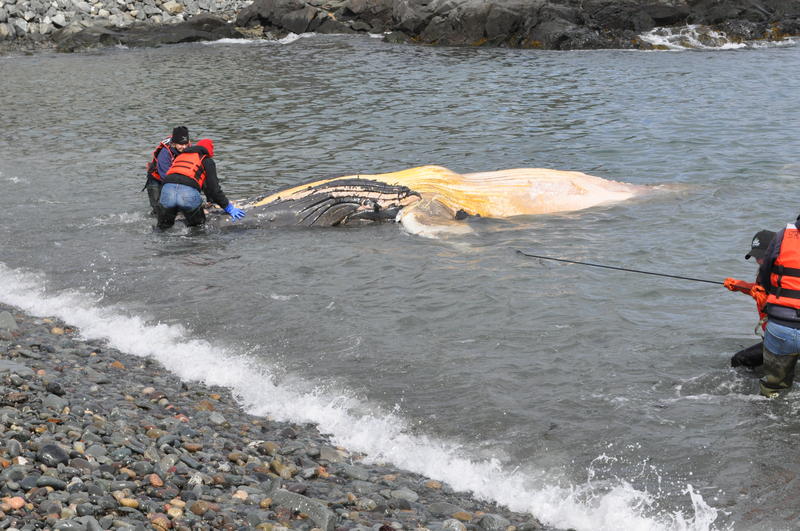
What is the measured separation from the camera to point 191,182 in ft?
42.9

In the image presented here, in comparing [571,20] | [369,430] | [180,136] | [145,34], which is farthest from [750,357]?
[145,34]

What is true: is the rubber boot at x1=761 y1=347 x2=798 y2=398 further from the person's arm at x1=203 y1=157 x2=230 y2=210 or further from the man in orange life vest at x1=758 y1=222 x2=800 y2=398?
the person's arm at x1=203 y1=157 x2=230 y2=210

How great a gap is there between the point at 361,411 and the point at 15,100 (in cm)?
2442

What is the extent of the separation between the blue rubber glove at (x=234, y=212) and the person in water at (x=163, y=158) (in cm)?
114

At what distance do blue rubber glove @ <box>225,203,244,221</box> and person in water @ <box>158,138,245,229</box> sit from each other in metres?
0.03

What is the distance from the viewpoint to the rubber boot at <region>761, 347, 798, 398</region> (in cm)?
757

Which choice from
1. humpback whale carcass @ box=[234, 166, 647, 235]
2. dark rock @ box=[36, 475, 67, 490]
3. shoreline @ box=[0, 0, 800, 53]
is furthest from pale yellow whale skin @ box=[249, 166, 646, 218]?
shoreline @ box=[0, 0, 800, 53]

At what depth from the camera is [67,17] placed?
140ft

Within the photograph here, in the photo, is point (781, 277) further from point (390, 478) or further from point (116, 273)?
point (116, 273)

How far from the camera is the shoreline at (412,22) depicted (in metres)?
34.4

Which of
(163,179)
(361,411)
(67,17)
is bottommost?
(361,411)

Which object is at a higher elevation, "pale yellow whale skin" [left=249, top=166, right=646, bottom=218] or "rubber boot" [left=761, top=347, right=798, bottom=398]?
"pale yellow whale skin" [left=249, top=166, right=646, bottom=218]

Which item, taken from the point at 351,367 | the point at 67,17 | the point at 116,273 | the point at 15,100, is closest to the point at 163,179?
the point at 116,273

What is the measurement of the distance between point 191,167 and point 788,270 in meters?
9.06
